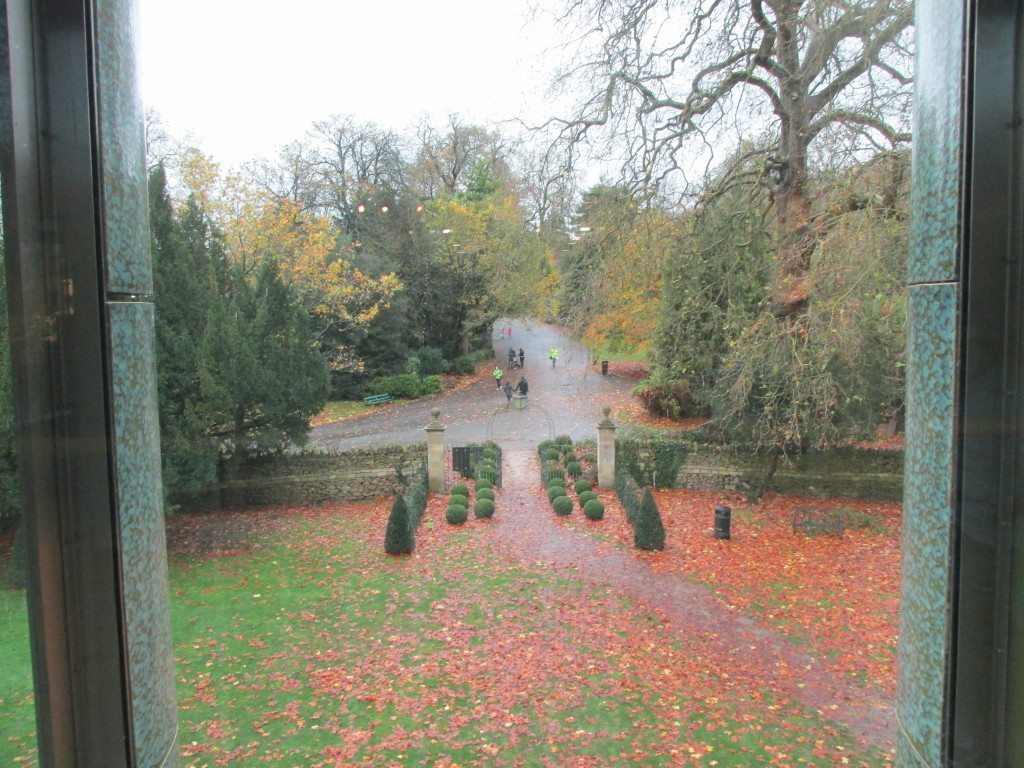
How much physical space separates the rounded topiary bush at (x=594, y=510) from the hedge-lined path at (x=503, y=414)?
4.53m

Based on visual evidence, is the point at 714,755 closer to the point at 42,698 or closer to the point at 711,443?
the point at 42,698

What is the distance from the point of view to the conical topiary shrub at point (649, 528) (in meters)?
10.6

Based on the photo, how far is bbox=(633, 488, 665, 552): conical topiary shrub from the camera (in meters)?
10.6

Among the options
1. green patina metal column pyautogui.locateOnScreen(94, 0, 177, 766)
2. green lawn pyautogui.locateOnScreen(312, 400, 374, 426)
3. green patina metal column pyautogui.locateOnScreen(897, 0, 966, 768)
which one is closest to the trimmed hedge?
green lawn pyautogui.locateOnScreen(312, 400, 374, 426)

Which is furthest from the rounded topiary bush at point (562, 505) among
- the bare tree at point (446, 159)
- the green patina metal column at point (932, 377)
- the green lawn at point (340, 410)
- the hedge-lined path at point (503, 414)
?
the bare tree at point (446, 159)

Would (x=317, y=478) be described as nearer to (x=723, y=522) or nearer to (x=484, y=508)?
(x=484, y=508)

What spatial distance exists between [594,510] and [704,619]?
4.20m

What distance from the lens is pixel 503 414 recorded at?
23.0m

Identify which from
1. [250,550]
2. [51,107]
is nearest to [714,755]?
[51,107]

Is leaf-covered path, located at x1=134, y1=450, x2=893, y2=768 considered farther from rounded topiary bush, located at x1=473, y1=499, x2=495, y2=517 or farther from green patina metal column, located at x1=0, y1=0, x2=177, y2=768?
green patina metal column, located at x1=0, y1=0, x2=177, y2=768

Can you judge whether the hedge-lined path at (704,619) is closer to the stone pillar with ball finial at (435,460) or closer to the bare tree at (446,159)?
the stone pillar with ball finial at (435,460)

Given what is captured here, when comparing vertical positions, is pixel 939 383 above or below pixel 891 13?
below

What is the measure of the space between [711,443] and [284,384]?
9.43 m

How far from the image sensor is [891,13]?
24.8 ft
